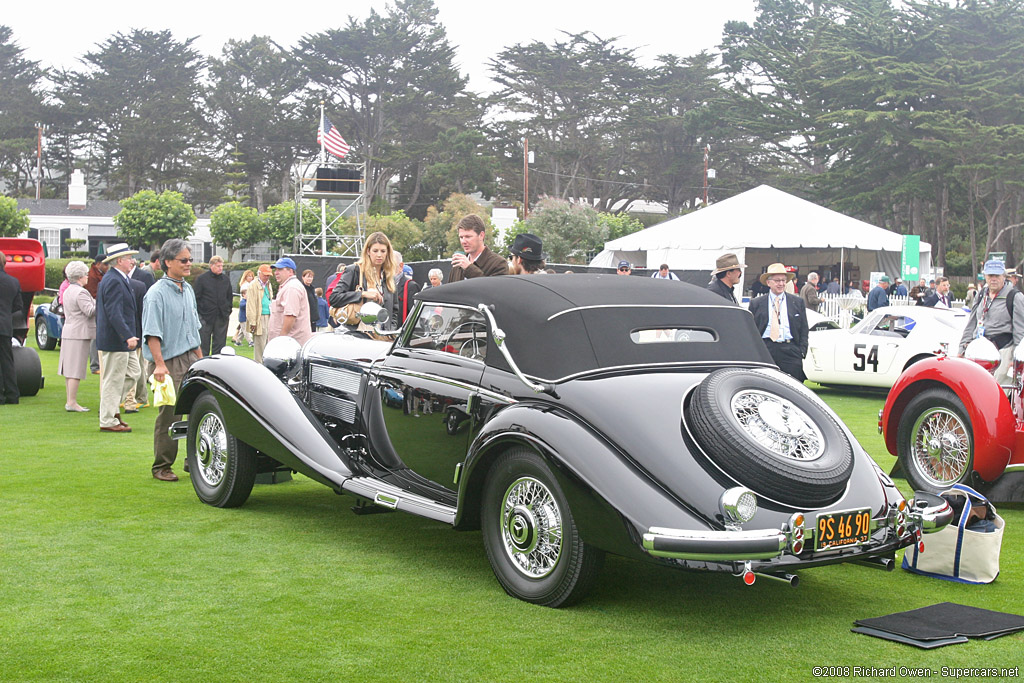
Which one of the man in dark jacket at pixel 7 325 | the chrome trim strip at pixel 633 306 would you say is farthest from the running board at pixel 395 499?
the man in dark jacket at pixel 7 325

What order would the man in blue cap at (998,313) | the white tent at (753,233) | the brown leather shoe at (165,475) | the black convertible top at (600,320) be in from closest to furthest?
1. the black convertible top at (600,320)
2. the brown leather shoe at (165,475)
3. the man in blue cap at (998,313)
4. the white tent at (753,233)

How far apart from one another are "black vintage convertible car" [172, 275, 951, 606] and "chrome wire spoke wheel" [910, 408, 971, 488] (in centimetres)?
277

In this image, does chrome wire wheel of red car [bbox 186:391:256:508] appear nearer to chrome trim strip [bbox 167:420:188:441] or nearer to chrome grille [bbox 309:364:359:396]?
chrome trim strip [bbox 167:420:188:441]

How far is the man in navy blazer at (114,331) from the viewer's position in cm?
1059

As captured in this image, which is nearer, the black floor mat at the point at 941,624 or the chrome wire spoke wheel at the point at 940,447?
the black floor mat at the point at 941,624

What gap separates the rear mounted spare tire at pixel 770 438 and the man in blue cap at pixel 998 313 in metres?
5.31

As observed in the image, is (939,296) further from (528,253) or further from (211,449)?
(211,449)

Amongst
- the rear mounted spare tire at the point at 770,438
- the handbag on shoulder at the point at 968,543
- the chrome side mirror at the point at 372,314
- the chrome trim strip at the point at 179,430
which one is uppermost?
the chrome side mirror at the point at 372,314

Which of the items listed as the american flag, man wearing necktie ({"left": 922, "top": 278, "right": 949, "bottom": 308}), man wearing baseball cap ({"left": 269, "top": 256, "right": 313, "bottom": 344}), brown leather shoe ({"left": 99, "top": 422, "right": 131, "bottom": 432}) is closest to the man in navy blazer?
brown leather shoe ({"left": 99, "top": 422, "right": 131, "bottom": 432})

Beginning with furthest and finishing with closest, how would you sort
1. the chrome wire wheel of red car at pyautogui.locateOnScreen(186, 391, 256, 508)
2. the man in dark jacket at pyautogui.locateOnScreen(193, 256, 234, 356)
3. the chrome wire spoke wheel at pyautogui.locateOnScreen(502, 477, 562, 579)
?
the man in dark jacket at pyautogui.locateOnScreen(193, 256, 234, 356)
the chrome wire wheel of red car at pyautogui.locateOnScreen(186, 391, 256, 508)
the chrome wire spoke wheel at pyautogui.locateOnScreen(502, 477, 562, 579)

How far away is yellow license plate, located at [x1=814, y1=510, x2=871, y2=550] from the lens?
4.46 metres

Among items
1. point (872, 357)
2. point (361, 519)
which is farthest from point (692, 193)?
point (361, 519)

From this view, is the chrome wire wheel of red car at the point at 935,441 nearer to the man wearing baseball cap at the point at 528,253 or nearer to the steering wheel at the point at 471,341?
the man wearing baseball cap at the point at 528,253

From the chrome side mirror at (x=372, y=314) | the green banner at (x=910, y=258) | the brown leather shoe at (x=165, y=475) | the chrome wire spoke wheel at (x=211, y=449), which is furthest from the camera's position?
the green banner at (x=910, y=258)
